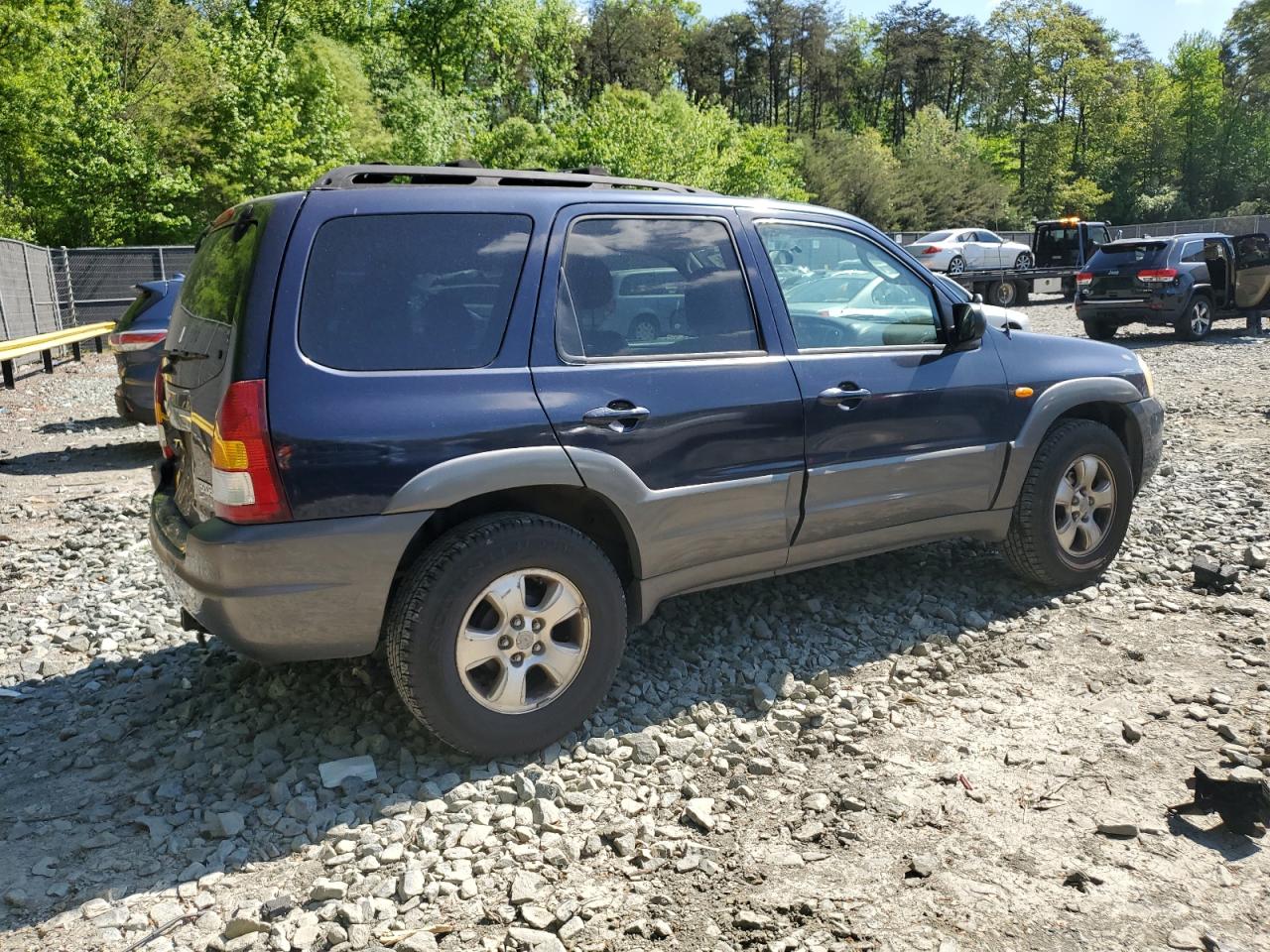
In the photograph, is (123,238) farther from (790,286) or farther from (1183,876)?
(1183,876)

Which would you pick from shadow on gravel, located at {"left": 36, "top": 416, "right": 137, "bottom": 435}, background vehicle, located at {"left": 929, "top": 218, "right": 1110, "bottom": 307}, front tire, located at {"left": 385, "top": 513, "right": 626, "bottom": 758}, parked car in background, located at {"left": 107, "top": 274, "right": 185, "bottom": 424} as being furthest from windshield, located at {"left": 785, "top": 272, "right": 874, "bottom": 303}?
background vehicle, located at {"left": 929, "top": 218, "right": 1110, "bottom": 307}

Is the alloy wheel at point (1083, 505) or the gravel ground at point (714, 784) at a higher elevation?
the alloy wheel at point (1083, 505)

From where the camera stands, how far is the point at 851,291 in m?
4.75

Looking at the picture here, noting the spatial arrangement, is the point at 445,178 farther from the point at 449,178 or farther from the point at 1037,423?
the point at 1037,423

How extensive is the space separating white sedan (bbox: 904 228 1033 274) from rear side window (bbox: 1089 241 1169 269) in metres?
10.5

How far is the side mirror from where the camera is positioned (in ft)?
15.2

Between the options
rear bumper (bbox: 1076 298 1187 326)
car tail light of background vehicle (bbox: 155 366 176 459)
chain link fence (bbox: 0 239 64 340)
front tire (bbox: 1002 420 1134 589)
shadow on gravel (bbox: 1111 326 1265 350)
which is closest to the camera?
car tail light of background vehicle (bbox: 155 366 176 459)

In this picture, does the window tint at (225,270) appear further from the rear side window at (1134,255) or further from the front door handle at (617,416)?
the rear side window at (1134,255)

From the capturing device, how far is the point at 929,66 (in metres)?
84.7

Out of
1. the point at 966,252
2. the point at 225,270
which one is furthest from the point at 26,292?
the point at 966,252

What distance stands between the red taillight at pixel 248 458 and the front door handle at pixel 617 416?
107 centimetres

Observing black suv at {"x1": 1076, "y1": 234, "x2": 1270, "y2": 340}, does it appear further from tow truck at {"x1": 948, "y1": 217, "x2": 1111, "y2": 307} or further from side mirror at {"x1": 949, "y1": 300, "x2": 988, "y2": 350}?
side mirror at {"x1": 949, "y1": 300, "x2": 988, "y2": 350}

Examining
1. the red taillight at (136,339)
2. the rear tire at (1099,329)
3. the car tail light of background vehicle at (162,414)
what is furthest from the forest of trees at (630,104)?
the car tail light of background vehicle at (162,414)

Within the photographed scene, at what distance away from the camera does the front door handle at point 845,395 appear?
424 cm
